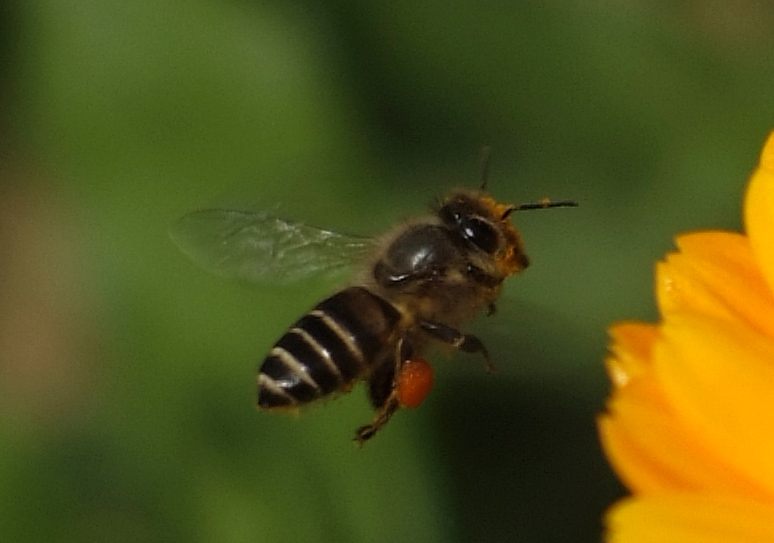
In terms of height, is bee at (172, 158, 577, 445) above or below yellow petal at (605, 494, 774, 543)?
above

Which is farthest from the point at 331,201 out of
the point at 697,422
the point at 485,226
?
the point at 697,422

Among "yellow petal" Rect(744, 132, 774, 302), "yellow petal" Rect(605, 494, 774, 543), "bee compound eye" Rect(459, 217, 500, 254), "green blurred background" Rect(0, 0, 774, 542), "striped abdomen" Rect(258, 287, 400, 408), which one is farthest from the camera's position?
"green blurred background" Rect(0, 0, 774, 542)

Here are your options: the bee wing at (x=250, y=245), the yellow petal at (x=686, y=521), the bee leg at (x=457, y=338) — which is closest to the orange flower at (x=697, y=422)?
the yellow petal at (x=686, y=521)

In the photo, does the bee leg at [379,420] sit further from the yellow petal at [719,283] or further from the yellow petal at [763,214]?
the yellow petal at [763,214]

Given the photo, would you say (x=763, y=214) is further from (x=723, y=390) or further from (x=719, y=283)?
(x=723, y=390)

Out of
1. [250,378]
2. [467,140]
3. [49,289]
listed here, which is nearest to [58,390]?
[49,289]

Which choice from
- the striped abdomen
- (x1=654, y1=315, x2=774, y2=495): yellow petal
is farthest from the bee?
(x1=654, y1=315, x2=774, y2=495): yellow petal

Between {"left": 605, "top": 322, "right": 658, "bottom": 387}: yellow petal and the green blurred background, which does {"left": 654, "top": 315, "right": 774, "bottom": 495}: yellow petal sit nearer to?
{"left": 605, "top": 322, "right": 658, "bottom": 387}: yellow petal

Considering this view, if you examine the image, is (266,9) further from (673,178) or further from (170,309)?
(673,178)
